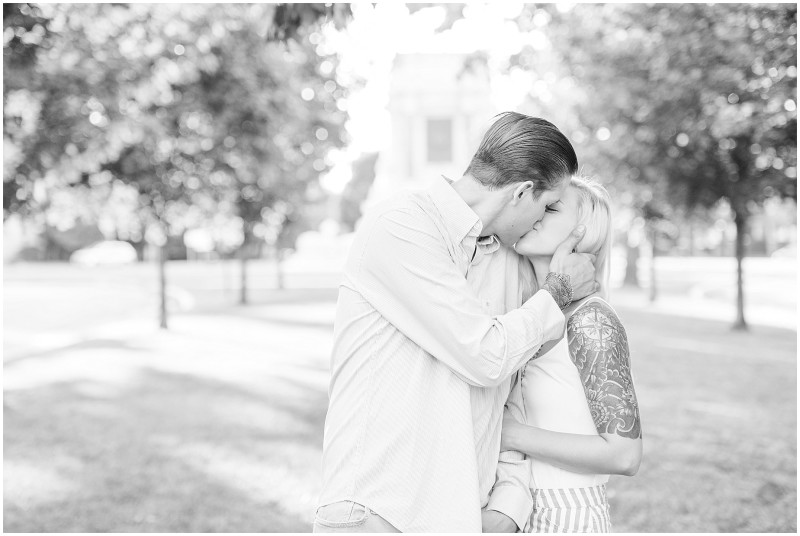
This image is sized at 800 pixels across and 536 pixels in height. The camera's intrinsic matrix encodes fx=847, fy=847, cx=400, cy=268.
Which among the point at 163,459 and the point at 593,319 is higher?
the point at 593,319

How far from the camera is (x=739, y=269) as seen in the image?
1767 centimetres

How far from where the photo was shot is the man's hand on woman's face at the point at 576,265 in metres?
2.46

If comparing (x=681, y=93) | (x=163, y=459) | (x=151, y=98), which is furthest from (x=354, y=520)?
(x=681, y=93)

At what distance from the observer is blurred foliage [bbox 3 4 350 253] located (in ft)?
29.8

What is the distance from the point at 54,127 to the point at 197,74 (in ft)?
7.56

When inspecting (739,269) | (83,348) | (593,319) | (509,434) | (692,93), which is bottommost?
(83,348)

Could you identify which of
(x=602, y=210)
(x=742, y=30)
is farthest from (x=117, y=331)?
(x=602, y=210)

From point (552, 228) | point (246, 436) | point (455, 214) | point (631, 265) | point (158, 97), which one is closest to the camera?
point (455, 214)

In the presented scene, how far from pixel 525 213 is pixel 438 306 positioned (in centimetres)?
42

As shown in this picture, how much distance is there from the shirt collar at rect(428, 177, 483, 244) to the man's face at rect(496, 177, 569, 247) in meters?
0.10

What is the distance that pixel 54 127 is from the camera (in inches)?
399

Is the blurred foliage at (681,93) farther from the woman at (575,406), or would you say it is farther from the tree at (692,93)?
the woman at (575,406)

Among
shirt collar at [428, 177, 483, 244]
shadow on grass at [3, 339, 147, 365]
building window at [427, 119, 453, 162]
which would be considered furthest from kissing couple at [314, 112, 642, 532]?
building window at [427, 119, 453, 162]

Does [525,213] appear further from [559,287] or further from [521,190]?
[559,287]
